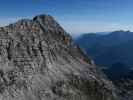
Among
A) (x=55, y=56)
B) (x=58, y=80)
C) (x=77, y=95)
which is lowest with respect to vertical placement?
(x=77, y=95)

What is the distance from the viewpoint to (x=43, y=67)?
50.0 metres

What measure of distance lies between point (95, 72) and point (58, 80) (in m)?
11.4

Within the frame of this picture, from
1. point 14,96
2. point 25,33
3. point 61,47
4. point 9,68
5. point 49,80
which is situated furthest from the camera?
point 61,47

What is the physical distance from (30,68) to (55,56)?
778 cm

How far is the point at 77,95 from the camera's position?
50.4m

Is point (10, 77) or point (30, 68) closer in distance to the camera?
point (10, 77)

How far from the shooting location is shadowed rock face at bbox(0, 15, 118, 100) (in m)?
45.1

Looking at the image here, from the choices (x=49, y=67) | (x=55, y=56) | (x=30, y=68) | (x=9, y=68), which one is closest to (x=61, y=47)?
(x=55, y=56)

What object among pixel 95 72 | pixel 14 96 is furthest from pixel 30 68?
pixel 95 72

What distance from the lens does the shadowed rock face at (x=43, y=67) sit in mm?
45134

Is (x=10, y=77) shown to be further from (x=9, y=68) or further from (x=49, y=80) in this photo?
(x=49, y=80)

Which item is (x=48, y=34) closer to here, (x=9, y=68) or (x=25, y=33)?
(x=25, y=33)

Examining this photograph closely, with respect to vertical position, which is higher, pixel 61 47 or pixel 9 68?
pixel 61 47

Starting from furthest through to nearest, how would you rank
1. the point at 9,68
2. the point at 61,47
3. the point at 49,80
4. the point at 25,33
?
the point at 61,47, the point at 25,33, the point at 49,80, the point at 9,68
